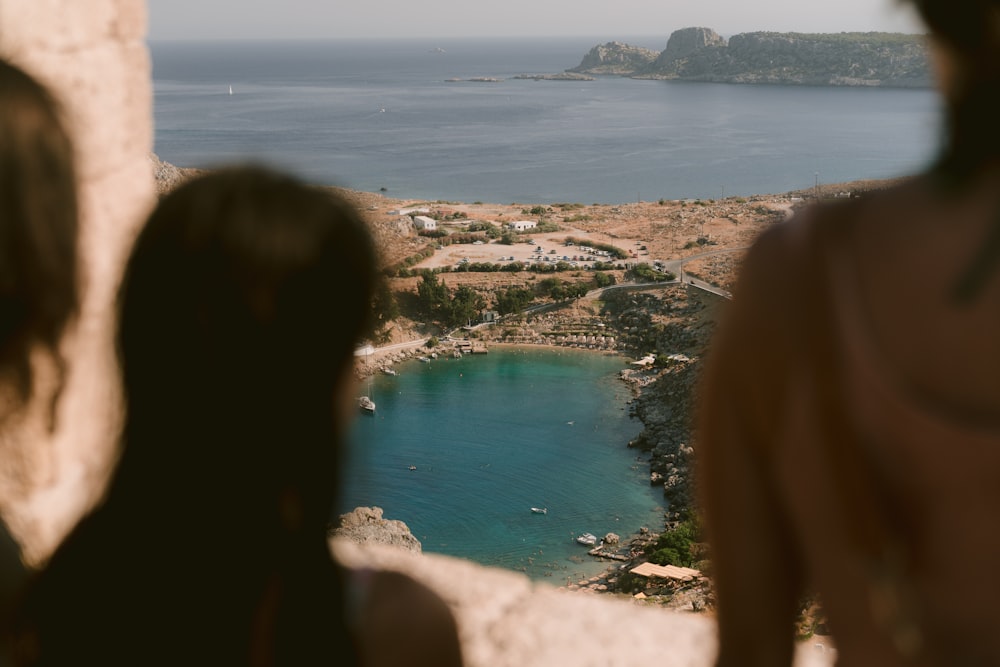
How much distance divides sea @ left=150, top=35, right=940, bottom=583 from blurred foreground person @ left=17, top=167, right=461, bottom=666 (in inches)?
2.5

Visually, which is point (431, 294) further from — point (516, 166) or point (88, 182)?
point (516, 166)

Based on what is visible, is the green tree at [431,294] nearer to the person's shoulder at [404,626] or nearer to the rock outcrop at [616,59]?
the person's shoulder at [404,626]

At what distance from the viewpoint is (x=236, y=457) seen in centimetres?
61

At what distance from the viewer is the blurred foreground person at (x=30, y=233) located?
33.8 inches

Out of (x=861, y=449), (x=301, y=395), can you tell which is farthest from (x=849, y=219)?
(x=301, y=395)

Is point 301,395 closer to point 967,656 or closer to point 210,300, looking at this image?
point 210,300

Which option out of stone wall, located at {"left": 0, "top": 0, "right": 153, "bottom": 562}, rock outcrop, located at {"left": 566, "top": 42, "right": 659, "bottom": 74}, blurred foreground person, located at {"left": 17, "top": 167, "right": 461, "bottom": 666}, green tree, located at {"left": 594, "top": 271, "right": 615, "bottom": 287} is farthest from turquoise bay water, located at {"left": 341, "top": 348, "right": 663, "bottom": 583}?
rock outcrop, located at {"left": 566, "top": 42, "right": 659, "bottom": 74}

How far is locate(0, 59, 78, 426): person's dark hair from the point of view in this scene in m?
0.86

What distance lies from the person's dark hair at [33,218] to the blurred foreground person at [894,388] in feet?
2.06

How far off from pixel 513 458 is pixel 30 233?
62.7 ft

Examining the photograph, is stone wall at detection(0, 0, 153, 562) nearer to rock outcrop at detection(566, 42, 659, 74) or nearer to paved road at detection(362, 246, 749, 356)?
paved road at detection(362, 246, 749, 356)

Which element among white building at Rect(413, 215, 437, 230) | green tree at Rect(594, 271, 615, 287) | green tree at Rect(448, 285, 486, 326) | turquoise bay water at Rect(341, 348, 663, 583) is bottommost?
turquoise bay water at Rect(341, 348, 663, 583)

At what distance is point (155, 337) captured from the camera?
0.61 m

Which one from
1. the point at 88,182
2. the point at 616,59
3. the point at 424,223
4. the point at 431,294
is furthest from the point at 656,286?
the point at 616,59
